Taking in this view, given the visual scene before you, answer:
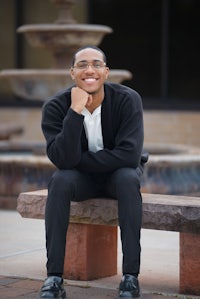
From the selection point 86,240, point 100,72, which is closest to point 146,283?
point 86,240

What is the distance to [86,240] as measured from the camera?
215 inches

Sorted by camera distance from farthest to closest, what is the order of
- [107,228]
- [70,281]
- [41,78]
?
1. [41,78]
2. [107,228]
3. [70,281]

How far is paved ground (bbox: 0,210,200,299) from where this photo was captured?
519 cm

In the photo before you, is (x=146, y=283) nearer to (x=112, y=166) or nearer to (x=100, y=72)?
(x=112, y=166)

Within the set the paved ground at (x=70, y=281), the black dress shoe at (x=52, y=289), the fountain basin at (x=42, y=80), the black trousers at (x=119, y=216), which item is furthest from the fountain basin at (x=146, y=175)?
the black dress shoe at (x=52, y=289)

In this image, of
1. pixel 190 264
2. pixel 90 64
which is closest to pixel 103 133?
pixel 90 64

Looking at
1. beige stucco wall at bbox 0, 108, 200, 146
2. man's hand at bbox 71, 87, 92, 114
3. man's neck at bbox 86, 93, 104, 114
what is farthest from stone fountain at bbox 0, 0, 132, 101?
man's hand at bbox 71, 87, 92, 114

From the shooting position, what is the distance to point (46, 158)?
8805 mm

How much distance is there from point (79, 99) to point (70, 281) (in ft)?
3.58

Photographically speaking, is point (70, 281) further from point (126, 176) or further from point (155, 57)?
point (155, 57)

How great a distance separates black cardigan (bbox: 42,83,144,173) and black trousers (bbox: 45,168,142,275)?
95mm

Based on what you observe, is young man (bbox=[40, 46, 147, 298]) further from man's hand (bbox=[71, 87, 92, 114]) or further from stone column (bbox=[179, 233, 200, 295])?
stone column (bbox=[179, 233, 200, 295])

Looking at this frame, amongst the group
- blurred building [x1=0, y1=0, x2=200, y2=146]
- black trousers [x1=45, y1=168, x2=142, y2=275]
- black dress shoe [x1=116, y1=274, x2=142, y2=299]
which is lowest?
blurred building [x1=0, y1=0, x2=200, y2=146]

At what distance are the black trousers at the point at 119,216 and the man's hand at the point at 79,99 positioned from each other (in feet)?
1.19
